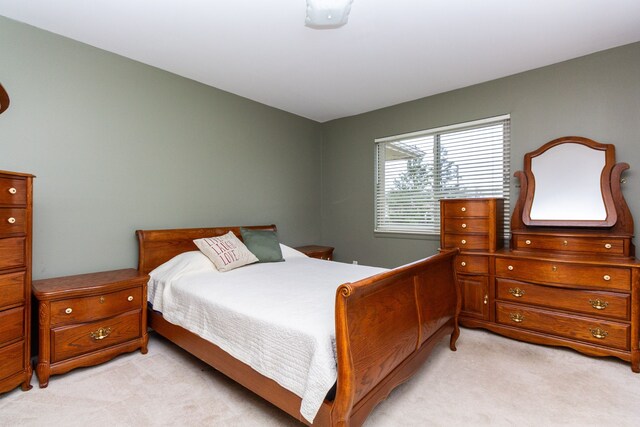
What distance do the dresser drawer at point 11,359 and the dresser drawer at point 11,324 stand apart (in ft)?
0.16

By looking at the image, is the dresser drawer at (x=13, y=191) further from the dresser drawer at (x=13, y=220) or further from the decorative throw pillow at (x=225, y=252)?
the decorative throw pillow at (x=225, y=252)

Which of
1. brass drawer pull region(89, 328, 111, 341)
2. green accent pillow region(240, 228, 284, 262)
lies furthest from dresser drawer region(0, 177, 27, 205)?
green accent pillow region(240, 228, 284, 262)

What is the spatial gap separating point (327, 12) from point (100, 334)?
2696 mm

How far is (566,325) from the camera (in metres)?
2.54

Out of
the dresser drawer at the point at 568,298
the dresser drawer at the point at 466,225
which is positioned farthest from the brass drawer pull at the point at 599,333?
the dresser drawer at the point at 466,225

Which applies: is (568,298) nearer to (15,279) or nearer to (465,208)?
(465,208)

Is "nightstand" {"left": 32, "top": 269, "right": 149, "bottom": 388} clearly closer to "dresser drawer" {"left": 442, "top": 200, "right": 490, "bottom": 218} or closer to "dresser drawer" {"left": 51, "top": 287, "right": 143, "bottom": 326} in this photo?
"dresser drawer" {"left": 51, "top": 287, "right": 143, "bottom": 326}

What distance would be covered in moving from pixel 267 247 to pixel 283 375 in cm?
182

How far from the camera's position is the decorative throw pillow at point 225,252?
9.23 ft

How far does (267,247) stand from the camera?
3.26 metres

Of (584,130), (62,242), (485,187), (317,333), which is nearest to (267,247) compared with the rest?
(62,242)

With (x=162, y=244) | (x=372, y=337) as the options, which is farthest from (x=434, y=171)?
(x=162, y=244)

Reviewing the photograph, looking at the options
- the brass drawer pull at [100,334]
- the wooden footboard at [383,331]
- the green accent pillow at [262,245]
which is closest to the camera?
the wooden footboard at [383,331]

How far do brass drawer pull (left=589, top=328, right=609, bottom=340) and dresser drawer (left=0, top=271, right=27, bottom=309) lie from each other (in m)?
3.98
